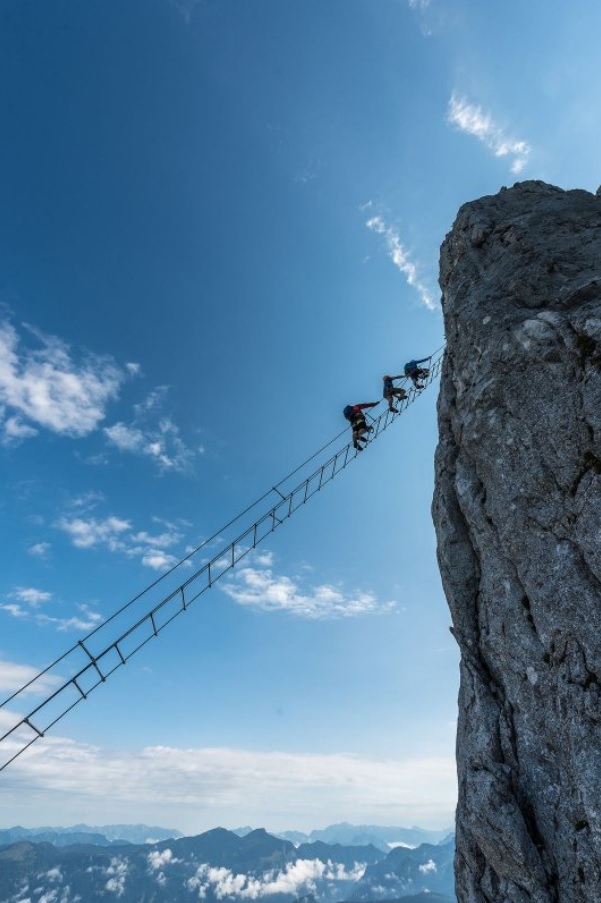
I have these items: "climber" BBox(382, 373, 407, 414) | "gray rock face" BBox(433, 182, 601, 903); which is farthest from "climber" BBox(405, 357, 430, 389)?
"gray rock face" BBox(433, 182, 601, 903)

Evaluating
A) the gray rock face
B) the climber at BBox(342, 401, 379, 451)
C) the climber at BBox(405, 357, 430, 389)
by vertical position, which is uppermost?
the climber at BBox(405, 357, 430, 389)

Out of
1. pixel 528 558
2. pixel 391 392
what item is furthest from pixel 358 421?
pixel 528 558

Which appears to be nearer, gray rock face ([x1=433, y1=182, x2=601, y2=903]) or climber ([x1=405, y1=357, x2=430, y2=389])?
gray rock face ([x1=433, y1=182, x2=601, y2=903])

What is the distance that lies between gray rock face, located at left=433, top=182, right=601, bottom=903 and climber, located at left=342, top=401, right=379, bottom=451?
10.1 m

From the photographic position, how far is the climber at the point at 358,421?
1271 inches

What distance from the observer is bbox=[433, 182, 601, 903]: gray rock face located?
42.1ft

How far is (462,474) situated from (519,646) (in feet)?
22.5

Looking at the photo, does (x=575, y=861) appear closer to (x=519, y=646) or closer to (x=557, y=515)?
(x=519, y=646)

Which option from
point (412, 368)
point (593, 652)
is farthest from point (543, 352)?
point (412, 368)

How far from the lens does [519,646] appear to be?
15430 mm

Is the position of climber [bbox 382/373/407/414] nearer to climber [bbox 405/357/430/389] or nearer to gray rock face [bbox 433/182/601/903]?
climber [bbox 405/357/430/389]

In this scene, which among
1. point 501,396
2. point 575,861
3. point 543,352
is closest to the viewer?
point 575,861

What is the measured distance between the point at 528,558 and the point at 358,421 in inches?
694

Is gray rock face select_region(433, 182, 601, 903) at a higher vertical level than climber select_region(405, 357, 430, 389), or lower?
lower
